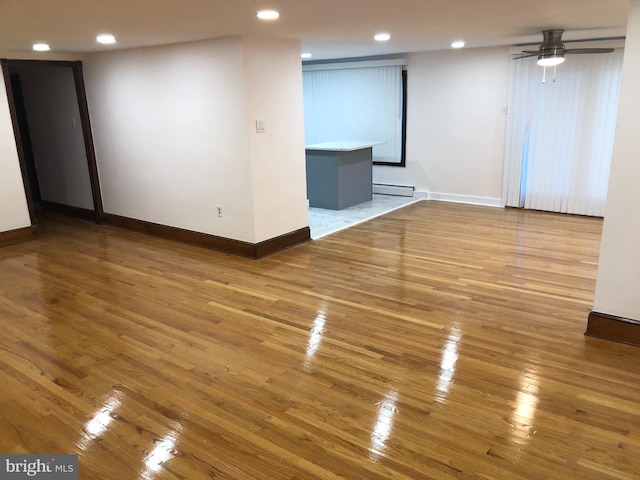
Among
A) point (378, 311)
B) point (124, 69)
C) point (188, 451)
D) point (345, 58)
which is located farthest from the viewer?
point (345, 58)

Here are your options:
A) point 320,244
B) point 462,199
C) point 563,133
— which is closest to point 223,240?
point 320,244

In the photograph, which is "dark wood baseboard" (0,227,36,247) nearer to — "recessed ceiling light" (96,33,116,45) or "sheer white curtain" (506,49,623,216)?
"recessed ceiling light" (96,33,116,45)

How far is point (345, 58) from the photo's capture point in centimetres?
800

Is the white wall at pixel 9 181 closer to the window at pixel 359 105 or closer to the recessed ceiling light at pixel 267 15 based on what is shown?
the recessed ceiling light at pixel 267 15

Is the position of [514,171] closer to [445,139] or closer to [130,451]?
[445,139]

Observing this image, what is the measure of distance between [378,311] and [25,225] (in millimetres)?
4446

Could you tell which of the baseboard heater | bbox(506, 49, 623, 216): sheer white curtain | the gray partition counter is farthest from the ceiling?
the baseboard heater

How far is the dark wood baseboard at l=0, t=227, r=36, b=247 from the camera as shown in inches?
223

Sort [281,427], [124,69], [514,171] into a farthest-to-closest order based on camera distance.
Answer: [514,171]
[124,69]
[281,427]

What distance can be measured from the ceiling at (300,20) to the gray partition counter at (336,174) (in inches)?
73.4

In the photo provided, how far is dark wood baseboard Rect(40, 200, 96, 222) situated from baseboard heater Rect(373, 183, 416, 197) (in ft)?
14.1

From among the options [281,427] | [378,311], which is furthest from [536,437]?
[378,311]

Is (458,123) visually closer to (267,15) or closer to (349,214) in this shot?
(349,214)

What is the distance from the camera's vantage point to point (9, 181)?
223 inches
